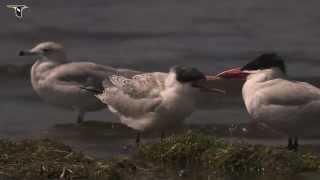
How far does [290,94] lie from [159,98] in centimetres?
136

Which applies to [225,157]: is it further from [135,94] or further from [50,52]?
[50,52]

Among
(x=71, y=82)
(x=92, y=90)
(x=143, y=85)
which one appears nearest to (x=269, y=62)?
(x=143, y=85)

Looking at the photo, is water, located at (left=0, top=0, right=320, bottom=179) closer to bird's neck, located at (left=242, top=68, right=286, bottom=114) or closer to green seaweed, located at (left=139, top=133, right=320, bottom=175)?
bird's neck, located at (left=242, top=68, right=286, bottom=114)

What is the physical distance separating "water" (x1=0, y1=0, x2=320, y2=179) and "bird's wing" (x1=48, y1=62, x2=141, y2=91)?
0.47m

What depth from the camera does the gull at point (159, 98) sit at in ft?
38.9

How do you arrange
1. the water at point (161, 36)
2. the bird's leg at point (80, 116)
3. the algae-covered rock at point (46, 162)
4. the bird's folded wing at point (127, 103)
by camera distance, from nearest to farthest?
1. the algae-covered rock at point (46, 162)
2. the bird's folded wing at point (127, 103)
3. the bird's leg at point (80, 116)
4. the water at point (161, 36)

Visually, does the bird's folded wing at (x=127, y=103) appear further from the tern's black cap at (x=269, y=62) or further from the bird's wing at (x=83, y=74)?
the tern's black cap at (x=269, y=62)

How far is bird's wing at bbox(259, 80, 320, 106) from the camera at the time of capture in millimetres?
11352

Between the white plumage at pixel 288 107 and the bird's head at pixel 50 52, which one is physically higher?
the bird's head at pixel 50 52

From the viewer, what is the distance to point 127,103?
12.3 m

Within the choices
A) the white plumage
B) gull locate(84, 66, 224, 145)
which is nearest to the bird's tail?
gull locate(84, 66, 224, 145)

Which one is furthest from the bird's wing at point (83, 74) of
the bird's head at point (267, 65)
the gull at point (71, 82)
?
the bird's head at point (267, 65)

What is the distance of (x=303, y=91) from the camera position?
37.5 feet

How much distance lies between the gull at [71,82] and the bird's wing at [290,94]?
2.31 m
